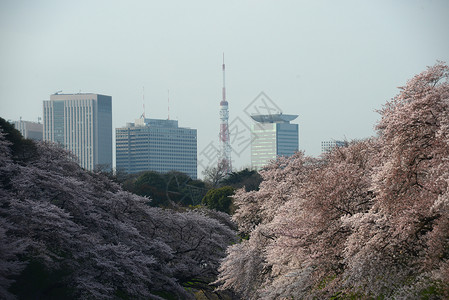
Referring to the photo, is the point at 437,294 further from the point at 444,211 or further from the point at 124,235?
the point at 124,235

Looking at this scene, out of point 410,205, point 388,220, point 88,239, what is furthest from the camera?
point 88,239

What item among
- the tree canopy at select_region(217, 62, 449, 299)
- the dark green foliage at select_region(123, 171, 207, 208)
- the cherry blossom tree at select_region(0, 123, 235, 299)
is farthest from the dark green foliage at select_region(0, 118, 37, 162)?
the dark green foliage at select_region(123, 171, 207, 208)

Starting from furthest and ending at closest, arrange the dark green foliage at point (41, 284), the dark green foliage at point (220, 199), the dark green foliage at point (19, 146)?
1. the dark green foliage at point (220, 199)
2. the dark green foliage at point (19, 146)
3. the dark green foliage at point (41, 284)

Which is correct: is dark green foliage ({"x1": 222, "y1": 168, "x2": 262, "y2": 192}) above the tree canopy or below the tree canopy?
below

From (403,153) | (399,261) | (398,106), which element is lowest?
(399,261)

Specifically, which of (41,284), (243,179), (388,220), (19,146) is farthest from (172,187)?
(388,220)

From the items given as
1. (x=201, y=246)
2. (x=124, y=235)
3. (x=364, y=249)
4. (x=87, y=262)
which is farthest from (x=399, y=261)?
(x=201, y=246)

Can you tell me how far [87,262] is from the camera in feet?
92.9

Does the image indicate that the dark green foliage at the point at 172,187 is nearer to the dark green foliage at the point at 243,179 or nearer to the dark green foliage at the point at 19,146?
the dark green foliage at the point at 243,179

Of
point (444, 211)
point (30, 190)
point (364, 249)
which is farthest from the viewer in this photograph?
point (30, 190)

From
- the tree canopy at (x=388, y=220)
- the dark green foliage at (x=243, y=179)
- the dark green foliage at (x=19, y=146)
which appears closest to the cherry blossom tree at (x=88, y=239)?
the dark green foliage at (x=19, y=146)

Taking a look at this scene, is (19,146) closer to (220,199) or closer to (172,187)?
(220,199)

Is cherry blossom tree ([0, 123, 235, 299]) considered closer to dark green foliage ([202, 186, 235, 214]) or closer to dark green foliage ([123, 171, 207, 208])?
dark green foliage ([202, 186, 235, 214])

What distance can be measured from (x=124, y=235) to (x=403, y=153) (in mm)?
17534
